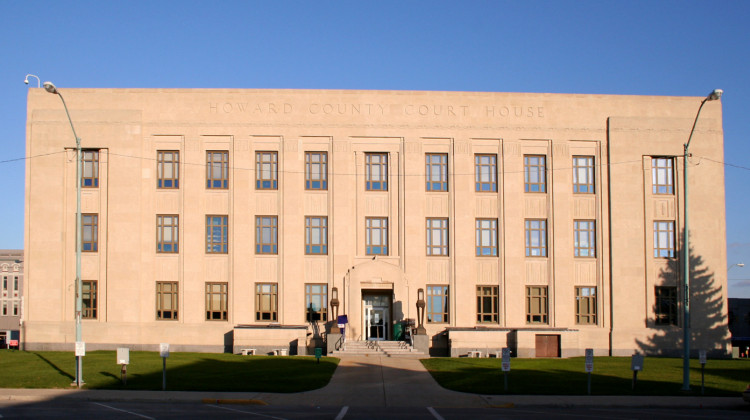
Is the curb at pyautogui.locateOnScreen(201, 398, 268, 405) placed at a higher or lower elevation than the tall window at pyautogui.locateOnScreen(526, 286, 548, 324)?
lower

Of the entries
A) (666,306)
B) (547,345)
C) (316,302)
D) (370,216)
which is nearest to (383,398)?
(316,302)

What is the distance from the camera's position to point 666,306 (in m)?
42.3

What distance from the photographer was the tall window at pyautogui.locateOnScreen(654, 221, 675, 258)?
42625 millimetres

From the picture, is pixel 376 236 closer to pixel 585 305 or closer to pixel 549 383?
pixel 585 305

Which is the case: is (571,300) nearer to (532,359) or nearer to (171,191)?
(532,359)

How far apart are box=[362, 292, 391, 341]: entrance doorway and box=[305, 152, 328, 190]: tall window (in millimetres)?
6858

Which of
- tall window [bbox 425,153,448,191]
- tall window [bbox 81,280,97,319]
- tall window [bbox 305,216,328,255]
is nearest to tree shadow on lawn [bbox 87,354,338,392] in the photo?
tall window [bbox 305,216,328,255]

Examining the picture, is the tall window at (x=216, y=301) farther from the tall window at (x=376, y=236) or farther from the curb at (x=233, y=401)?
the curb at (x=233, y=401)

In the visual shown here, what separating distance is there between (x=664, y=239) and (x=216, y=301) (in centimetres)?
2594

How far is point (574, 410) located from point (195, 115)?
28079 millimetres

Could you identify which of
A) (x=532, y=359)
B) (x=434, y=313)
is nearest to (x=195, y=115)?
(x=434, y=313)

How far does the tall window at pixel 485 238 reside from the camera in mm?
42500

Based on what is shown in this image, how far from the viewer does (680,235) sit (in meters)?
42.7

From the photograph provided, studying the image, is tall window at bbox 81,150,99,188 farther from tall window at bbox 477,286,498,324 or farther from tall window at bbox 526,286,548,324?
tall window at bbox 526,286,548,324
